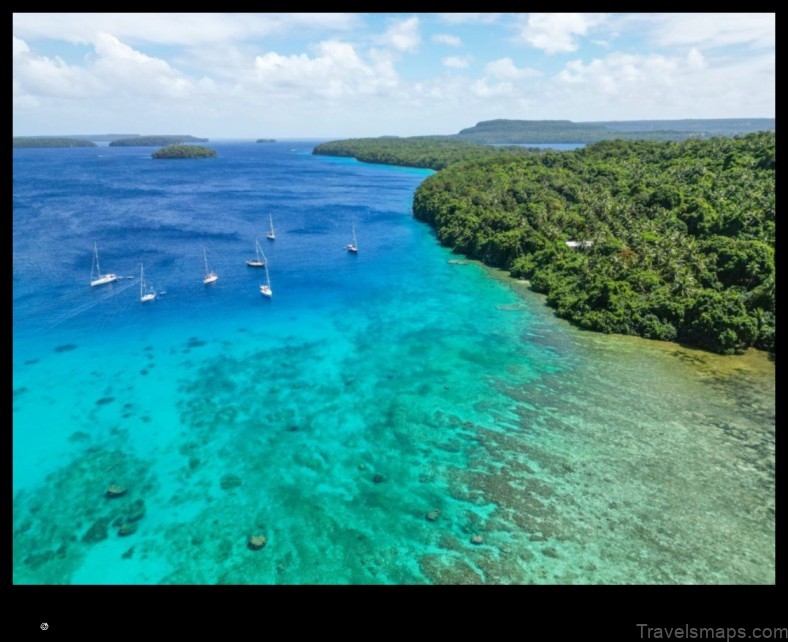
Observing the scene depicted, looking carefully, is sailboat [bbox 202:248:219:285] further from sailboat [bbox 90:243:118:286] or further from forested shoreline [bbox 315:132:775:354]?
forested shoreline [bbox 315:132:775:354]

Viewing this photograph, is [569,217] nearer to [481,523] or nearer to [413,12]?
[481,523]

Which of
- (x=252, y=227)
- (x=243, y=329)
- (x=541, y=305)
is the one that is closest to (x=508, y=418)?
(x=541, y=305)

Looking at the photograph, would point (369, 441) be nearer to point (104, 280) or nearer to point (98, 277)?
point (104, 280)

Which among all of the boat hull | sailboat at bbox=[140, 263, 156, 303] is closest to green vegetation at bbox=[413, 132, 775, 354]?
sailboat at bbox=[140, 263, 156, 303]

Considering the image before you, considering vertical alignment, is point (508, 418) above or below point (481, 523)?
above

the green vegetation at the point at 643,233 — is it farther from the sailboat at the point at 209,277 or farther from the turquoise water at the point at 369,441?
the sailboat at the point at 209,277
